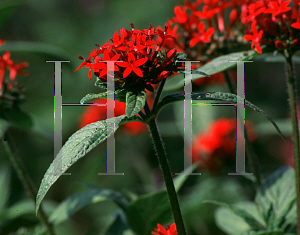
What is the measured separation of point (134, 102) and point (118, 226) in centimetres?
66

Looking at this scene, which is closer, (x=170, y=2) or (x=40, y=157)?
(x=40, y=157)

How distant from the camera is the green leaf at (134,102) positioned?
1.90 feet

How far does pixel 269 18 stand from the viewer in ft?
3.05

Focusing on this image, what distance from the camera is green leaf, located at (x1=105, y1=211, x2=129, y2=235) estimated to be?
1108mm

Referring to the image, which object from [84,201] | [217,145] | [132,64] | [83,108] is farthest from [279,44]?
[83,108]

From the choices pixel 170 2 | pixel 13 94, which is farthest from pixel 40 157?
pixel 170 2

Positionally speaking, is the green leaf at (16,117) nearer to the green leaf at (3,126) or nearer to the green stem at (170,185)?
the green leaf at (3,126)

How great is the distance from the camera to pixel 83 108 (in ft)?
9.37

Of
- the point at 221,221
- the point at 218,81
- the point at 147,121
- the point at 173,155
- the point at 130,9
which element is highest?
the point at 130,9

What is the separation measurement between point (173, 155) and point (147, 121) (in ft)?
4.80

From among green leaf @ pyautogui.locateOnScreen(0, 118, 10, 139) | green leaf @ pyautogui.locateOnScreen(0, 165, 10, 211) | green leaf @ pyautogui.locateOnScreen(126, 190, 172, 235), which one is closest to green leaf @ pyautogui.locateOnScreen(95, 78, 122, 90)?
green leaf @ pyautogui.locateOnScreen(126, 190, 172, 235)

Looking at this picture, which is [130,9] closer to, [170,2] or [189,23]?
[170,2]

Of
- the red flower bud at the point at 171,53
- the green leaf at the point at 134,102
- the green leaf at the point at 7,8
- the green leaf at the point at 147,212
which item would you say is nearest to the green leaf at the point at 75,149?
the green leaf at the point at 134,102

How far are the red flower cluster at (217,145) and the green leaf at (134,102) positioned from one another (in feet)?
3.51
